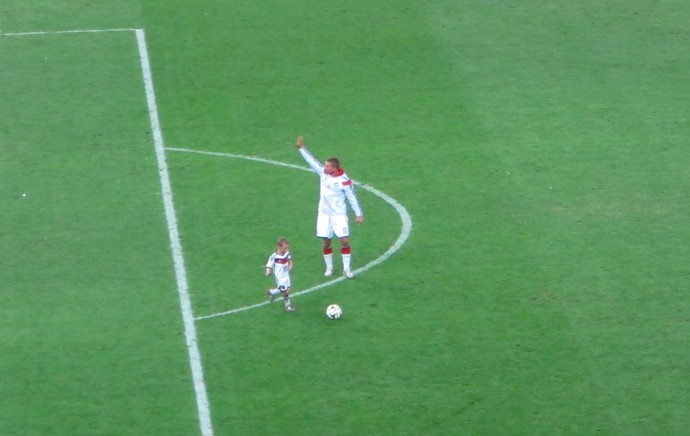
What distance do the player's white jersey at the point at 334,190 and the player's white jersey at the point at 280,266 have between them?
4.90 ft

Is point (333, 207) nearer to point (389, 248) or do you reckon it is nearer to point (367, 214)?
point (389, 248)

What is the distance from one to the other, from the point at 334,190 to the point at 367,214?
228 centimetres

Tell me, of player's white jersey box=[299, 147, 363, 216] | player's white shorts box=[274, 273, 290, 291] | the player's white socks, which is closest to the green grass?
the player's white socks

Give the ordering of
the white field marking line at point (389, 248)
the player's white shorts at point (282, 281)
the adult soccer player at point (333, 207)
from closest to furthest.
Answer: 1. the player's white shorts at point (282, 281)
2. the white field marking line at point (389, 248)
3. the adult soccer player at point (333, 207)

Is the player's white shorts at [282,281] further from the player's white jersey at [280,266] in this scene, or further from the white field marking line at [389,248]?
the white field marking line at [389,248]

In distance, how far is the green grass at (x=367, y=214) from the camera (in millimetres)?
16500

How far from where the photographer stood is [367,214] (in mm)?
21469

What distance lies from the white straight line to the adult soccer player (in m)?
2.00

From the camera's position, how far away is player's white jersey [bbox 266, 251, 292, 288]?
18000 millimetres

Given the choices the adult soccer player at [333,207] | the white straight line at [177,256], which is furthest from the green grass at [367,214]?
the adult soccer player at [333,207]

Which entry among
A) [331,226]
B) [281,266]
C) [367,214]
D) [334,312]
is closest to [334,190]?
[331,226]

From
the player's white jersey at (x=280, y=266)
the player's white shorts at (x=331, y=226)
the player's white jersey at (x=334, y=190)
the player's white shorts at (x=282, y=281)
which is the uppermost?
the player's white jersey at (x=334, y=190)

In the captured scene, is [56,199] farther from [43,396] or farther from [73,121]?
[43,396]

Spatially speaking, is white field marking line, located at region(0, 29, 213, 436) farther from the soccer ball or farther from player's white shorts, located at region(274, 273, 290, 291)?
the soccer ball
